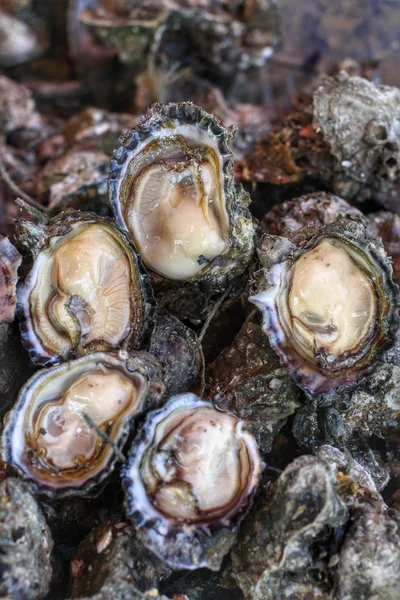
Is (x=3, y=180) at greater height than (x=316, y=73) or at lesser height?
lesser

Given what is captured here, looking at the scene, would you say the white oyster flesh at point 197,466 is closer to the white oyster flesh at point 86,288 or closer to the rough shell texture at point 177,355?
the rough shell texture at point 177,355

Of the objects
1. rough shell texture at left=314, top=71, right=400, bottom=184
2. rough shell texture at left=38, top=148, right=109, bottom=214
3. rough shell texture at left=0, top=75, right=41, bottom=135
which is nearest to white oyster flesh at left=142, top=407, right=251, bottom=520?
rough shell texture at left=38, top=148, right=109, bottom=214

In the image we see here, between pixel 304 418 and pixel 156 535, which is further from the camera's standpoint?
pixel 304 418

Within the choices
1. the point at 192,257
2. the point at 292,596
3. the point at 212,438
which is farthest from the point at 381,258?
the point at 292,596

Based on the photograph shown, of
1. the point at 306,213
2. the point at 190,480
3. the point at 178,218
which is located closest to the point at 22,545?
the point at 190,480

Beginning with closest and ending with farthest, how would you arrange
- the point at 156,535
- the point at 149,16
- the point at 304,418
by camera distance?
the point at 156,535 < the point at 304,418 < the point at 149,16

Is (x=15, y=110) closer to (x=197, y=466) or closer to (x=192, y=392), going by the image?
(x=192, y=392)

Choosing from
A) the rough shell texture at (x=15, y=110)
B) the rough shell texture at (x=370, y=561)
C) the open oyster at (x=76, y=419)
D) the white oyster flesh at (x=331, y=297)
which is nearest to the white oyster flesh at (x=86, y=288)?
the open oyster at (x=76, y=419)

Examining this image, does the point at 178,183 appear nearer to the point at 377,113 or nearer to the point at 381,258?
the point at 381,258
